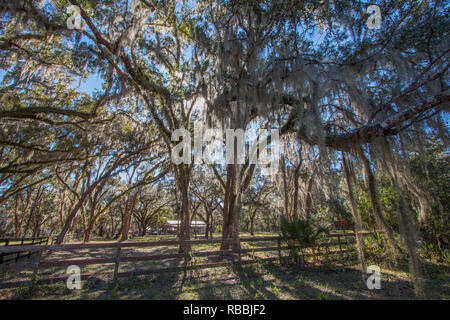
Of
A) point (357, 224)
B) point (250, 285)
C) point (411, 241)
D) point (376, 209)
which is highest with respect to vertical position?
point (376, 209)

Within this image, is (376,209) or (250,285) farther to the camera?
(250,285)

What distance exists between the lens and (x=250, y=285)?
405cm

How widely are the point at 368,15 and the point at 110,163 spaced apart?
13.9 m

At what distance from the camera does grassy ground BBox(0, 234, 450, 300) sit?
11.2ft

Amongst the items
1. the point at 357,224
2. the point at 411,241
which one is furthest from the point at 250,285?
the point at 411,241

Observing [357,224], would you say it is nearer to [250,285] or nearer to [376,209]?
[376,209]

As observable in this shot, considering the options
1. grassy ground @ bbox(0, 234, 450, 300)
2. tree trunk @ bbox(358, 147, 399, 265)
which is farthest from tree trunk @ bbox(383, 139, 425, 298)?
grassy ground @ bbox(0, 234, 450, 300)

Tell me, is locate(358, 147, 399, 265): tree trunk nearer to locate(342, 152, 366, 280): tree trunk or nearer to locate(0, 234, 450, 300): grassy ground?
locate(342, 152, 366, 280): tree trunk

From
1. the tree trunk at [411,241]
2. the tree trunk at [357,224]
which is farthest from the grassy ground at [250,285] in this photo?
the tree trunk at [411,241]

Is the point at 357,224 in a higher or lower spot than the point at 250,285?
higher

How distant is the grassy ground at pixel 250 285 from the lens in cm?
342
